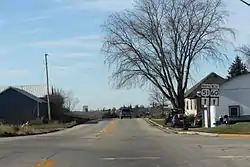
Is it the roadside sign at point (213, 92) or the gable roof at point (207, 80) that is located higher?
the gable roof at point (207, 80)

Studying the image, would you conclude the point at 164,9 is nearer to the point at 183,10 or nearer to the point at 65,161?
the point at 183,10

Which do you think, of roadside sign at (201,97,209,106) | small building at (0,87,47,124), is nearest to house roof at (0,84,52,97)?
small building at (0,87,47,124)

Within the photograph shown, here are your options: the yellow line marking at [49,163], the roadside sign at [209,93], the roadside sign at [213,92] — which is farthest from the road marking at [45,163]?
the roadside sign at [213,92]

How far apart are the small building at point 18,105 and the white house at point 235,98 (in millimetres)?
34985

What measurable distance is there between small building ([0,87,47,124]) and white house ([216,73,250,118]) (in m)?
35.0

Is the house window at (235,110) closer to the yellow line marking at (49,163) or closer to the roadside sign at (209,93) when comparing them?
the roadside sign at (209,93)

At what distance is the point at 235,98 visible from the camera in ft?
167

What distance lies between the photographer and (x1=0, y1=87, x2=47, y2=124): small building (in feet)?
254

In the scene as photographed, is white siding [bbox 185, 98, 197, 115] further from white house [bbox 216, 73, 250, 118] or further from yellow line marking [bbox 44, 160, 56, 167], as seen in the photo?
yellow line marking [bbox 44, 160, 56, 167]

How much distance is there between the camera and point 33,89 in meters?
89.0

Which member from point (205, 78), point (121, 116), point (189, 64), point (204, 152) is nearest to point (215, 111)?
point (189, 64)

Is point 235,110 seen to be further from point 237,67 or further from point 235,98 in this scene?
point 237,67

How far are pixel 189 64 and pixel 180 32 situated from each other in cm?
417

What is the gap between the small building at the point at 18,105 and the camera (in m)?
77.5
